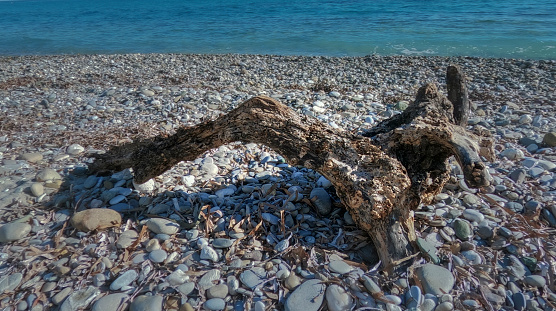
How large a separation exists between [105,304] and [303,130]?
194 cm

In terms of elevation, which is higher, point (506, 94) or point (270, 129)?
point (270, 129)

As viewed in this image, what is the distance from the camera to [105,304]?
2.46 meters

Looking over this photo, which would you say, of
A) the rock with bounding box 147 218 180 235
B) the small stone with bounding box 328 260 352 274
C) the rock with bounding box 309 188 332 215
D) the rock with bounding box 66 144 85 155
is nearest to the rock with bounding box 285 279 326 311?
the small stone with bounding box 328 260 352 274

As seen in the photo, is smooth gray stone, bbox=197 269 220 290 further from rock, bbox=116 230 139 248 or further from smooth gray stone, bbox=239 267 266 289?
rock, bbox=116 230 139 248

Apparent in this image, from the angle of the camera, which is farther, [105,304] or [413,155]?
[413,155]

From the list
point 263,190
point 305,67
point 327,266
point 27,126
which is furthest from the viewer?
point 305,67

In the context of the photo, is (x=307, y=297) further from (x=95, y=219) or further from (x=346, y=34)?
(x=346, y=34)

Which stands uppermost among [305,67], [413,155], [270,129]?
[270,129]

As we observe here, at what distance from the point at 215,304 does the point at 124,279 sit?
0.73m

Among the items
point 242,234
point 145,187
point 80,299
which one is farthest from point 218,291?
point 145,187

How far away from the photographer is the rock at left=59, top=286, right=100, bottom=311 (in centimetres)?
245

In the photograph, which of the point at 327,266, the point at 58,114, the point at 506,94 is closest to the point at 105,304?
the point at 327,266

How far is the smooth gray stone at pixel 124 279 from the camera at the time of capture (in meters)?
2.62

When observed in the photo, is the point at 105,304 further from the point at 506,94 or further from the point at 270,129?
the point at 506,94
